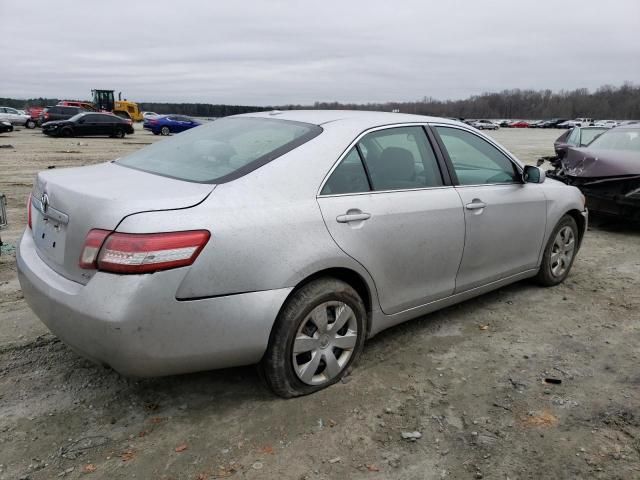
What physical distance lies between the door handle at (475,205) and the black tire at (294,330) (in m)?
1.16

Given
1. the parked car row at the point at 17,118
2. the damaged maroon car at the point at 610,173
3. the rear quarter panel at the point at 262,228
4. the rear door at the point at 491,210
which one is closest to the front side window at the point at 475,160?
the rear door at the point at 491,210

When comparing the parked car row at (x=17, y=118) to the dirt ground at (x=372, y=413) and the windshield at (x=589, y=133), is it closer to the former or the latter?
the windshield at (x=589, y=133)

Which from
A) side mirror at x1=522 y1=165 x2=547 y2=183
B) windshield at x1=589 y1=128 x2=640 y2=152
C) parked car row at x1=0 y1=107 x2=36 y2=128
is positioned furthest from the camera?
parked car row at x1=0 y1=107 x2=36 y2=128

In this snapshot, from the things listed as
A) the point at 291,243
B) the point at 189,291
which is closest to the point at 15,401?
the point at 189,291

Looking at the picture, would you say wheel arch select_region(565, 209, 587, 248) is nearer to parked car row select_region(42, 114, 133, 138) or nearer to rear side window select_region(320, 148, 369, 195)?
rear side window select_region(320, 148, 369, 195)

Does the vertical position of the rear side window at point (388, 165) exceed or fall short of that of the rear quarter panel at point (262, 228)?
it exceeds it

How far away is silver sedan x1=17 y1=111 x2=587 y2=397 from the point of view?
8.03ft

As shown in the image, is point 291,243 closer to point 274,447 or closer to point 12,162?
point 274,447

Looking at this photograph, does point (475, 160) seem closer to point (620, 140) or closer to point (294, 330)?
point (294, 330)

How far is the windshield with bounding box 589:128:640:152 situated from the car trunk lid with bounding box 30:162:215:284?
299 inches

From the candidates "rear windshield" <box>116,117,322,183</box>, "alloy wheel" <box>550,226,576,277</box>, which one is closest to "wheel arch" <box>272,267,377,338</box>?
"rear windshield" <box>116,117,322,183</box>

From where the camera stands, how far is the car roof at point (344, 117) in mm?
3434

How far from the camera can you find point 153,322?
243cm

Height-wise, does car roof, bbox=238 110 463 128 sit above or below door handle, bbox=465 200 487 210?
above
